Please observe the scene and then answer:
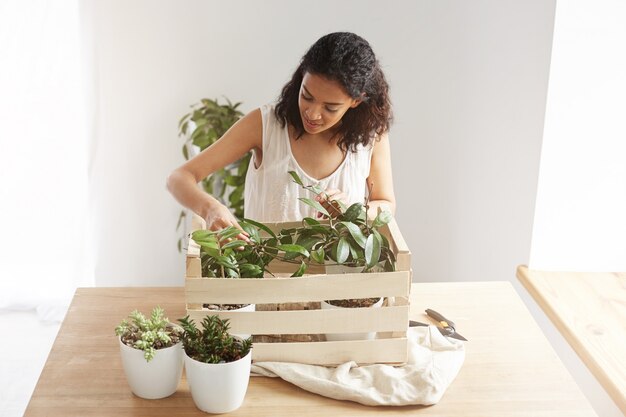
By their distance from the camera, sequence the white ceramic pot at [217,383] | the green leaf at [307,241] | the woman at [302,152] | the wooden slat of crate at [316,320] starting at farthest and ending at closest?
the woman at [302,152] → the green leaf at [307,241] → the wooden slat of crate at [316,320] → the white ceramic pot at [217,383]

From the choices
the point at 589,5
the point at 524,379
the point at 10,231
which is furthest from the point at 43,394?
the point at 10,231

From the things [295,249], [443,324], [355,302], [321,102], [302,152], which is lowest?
[443,324]

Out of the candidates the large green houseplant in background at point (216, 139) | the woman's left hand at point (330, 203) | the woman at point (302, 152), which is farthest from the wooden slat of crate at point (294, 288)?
the large green houseplant in background at point (216, 139)

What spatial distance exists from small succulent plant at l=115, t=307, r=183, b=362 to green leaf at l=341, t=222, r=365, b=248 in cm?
36

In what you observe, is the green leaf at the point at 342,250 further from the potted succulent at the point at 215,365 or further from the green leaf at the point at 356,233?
the potted succulent at the point at 215,365

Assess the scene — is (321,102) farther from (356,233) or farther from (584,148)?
(584,148)

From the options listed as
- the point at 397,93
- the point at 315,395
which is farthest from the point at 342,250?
the point at 397,93

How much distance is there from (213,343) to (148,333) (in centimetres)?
11

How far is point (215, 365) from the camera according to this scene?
110 centimetres

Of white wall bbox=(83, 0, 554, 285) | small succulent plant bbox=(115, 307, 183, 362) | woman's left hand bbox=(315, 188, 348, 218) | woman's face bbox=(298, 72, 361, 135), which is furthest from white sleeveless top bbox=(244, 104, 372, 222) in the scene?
white wall bbox=(83, 0, 554, 285)

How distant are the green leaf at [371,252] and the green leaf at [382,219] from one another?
0.22 ft

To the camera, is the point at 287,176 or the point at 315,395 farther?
the point at 287,176

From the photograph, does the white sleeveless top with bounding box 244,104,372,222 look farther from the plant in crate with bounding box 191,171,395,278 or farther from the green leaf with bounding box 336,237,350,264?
the green leaf with bounding box 336,237,350,264

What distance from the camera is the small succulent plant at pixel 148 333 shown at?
1.13 m
